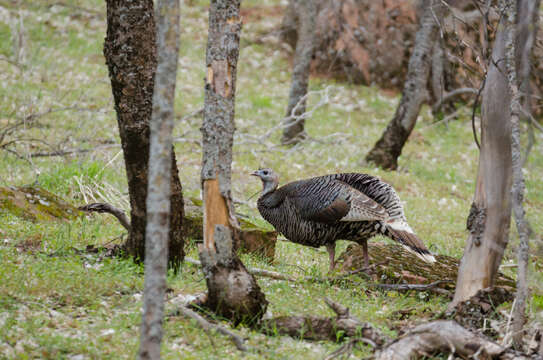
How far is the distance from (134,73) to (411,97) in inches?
325

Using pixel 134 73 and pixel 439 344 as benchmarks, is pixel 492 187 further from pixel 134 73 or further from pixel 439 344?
pixel 134 73

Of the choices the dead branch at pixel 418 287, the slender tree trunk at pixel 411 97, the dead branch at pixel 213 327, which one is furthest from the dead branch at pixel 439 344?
the slender tree trunk at pixel 411 97

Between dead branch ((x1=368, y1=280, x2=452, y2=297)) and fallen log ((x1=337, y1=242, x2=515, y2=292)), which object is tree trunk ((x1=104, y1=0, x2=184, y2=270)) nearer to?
dead branch ((x1=368, y1=280, x2=452, y2=297))

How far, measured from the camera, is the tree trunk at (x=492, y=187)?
500 centimetres

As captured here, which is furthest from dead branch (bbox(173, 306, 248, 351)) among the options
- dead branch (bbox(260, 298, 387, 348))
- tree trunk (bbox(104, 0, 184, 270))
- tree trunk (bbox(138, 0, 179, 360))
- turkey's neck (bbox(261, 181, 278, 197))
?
turkey's neck (bbox(261, 181, 278, 197))

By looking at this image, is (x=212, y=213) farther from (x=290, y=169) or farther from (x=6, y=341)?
(x=290, y=169)

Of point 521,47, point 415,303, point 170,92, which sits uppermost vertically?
point 521,47

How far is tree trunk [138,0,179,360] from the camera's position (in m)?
3.31

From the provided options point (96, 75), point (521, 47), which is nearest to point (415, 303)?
point (521, 47)

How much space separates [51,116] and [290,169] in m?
4.64

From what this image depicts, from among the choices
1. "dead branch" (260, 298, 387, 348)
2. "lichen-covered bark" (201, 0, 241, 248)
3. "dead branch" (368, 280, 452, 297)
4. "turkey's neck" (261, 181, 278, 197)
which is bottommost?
"dead branch" (368, 280, 452, 297)

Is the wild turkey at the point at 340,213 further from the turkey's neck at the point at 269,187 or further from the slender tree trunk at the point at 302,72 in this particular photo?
the slender tree trunk at the point at 302,72

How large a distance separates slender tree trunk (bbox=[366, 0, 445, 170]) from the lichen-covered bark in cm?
796

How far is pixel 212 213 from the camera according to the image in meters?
4.39
